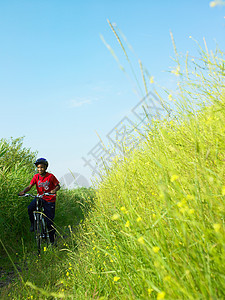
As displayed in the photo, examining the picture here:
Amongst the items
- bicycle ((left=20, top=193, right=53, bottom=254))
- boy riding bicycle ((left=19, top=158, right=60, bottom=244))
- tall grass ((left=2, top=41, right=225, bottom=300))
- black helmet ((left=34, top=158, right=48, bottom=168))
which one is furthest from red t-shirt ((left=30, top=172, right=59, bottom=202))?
tall grass ((left=2, top=41, right=225, bottom=300))

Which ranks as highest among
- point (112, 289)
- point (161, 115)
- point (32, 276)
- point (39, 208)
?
point (39, 208)

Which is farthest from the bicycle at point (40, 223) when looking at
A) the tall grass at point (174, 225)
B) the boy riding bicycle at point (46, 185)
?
the tall grass at point (174, 225)

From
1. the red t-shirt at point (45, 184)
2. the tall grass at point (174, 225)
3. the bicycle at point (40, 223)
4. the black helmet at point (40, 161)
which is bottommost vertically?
the tall grass at point (174, 225)

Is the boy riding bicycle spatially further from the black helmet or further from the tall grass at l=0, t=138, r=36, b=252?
the tall grass at l=0, t=138, r=36, b=252

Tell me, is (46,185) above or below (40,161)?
below

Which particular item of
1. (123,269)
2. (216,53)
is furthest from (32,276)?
(216,53)

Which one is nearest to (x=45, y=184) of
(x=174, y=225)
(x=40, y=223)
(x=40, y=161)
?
(x=40, y=161)

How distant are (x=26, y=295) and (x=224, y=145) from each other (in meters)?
3.38

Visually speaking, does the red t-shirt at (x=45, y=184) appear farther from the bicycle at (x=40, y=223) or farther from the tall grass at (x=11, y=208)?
the tall grass at (x=11, y=208)

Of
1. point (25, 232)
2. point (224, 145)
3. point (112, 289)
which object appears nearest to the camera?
point (224, 145)

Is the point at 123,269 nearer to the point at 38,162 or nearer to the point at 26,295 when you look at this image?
the point at 26,295

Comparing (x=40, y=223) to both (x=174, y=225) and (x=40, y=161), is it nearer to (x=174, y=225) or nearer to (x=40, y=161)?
(x=40, y=161)

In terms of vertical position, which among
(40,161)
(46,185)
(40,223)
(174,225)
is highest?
(40,161)

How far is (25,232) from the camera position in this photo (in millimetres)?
8812
